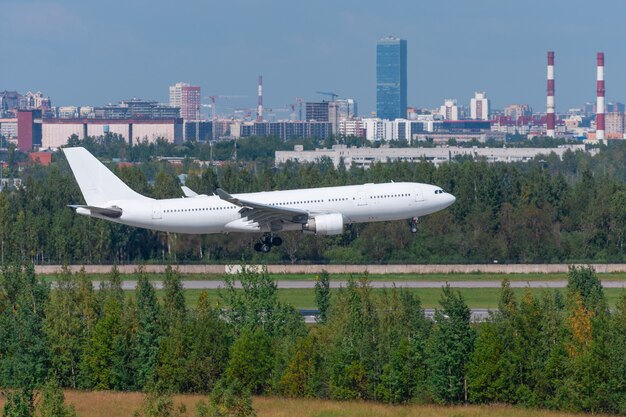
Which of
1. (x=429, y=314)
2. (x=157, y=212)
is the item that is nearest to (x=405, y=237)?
(x=157, y=212)

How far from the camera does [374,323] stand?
7100 centimetres

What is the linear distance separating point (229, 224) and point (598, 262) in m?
38.0

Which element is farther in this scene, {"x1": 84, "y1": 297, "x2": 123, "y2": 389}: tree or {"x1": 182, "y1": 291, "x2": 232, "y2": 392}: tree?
{"x1": 84, "y1": 297, "x2": 123, "y2": 389}: tree

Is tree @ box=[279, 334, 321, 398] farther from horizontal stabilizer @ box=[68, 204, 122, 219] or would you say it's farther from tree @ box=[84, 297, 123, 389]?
horizontal stabilizer @ box=[68, 204, 122, 219]

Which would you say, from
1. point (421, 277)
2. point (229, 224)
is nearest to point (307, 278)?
point (421, 277)

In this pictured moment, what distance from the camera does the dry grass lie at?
62.7m

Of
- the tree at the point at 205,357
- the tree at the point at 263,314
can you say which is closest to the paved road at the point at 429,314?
the tree at the point at 263,314

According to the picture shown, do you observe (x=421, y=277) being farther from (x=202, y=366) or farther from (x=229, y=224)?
(x=202, y=366)

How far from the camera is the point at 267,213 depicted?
87.7 meters

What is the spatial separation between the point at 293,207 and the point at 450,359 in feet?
80.7

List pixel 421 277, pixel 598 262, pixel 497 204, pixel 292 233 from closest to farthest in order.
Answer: pixel 421 277 → pixel 598 262 → pixel 292 233 → pixel 497 204

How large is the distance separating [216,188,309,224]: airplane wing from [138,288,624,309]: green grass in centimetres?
537

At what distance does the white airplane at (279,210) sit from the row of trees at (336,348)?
10252 millimetres

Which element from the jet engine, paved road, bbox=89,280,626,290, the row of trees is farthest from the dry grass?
paved road, bbox=89,280,626,290
